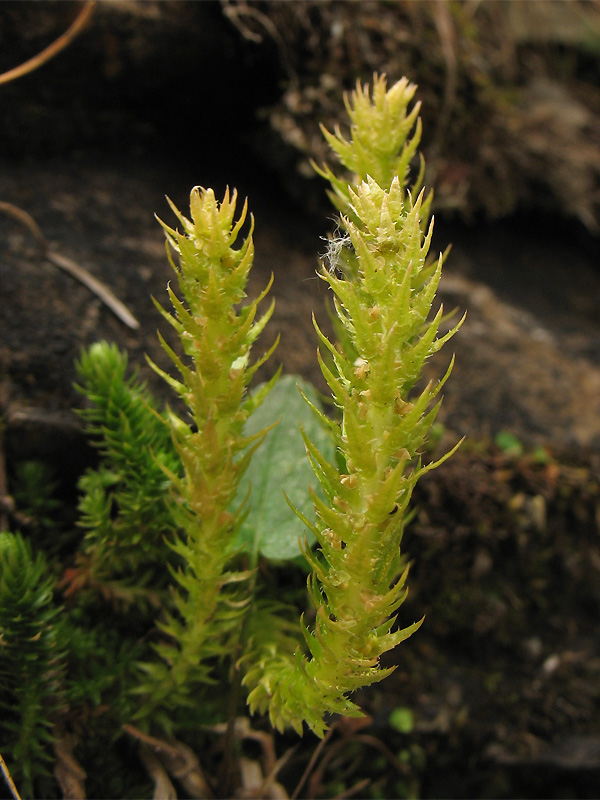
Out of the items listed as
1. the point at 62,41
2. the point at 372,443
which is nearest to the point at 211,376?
the point at 372,443

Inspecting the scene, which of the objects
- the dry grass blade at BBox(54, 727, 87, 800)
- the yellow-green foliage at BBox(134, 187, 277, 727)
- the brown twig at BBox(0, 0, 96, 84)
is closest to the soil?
the brown twig at BBox(0, 0, 96, 84)

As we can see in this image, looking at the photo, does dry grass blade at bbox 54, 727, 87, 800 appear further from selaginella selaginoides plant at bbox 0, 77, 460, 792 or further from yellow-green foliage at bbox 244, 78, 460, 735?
yellow-green foliage at bbox 244, 78, 460, 735

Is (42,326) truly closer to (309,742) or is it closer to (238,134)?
(238,134)

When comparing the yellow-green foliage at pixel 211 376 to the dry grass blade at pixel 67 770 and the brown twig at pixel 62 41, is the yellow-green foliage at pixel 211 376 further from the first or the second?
the brown twig at pixel 62 41

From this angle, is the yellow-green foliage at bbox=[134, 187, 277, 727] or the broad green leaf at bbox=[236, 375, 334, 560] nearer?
the yellow-green foliage at bbox=[134, 187, 277, 727]

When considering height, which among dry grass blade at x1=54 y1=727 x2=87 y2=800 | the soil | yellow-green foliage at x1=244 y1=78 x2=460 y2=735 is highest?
yellow-green foliage at x1=244 y1=78 x2=460 y2=735

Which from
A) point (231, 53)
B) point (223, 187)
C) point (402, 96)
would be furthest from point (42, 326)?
point (231, 53)

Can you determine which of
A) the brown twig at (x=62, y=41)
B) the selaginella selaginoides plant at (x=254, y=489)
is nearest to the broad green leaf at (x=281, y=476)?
the selaginella selaginoides plant at (x=254, y=489)
